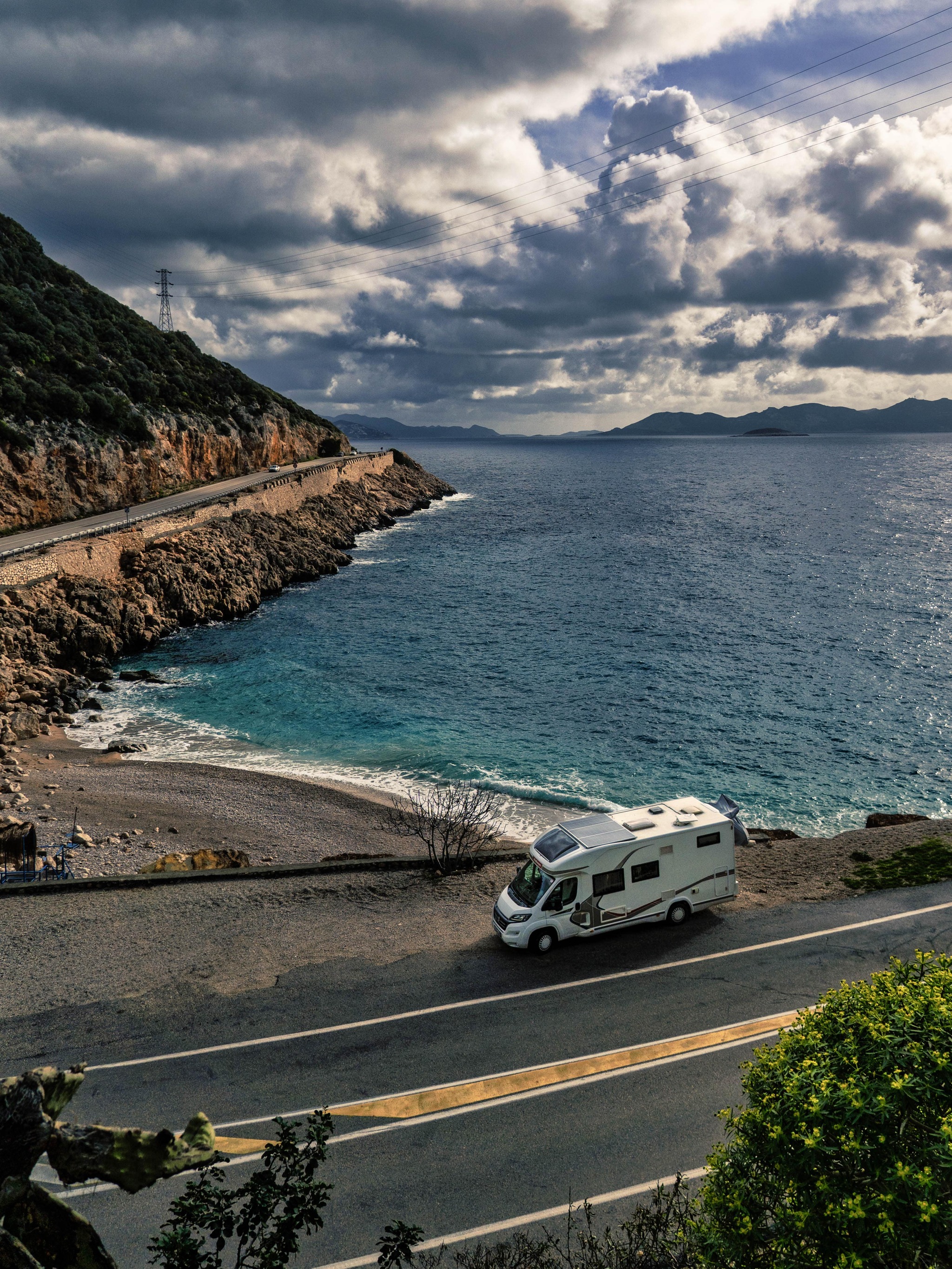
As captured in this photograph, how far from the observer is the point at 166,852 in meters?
23.8

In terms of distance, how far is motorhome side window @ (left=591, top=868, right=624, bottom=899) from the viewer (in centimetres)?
1608

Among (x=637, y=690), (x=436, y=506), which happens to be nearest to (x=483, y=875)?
(x=637, y=690)

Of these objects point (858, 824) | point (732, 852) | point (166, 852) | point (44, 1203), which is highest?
point (44, 1203)

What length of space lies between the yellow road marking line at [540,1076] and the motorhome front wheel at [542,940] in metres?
3.22

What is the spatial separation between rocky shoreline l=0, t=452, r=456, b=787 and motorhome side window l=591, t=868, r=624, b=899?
21321 mm

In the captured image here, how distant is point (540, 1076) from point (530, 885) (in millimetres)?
4353

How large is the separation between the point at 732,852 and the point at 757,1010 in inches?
158

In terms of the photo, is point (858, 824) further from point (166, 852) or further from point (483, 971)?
point (166, 852)

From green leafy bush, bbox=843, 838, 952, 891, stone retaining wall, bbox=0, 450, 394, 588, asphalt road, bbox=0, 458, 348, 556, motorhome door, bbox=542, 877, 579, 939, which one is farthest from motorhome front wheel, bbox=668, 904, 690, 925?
asphalt road, bbox=0, 458, 348, 556

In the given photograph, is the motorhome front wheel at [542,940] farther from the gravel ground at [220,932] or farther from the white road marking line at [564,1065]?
the white road marking line at [564,1065]

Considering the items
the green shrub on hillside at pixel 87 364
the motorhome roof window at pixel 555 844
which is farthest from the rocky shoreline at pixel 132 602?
the motorhome roof window at pixel 555 844

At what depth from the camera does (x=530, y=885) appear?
1623 cm

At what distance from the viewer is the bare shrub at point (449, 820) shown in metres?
20.7

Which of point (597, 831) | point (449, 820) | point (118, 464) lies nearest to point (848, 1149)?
point (597, 831)
